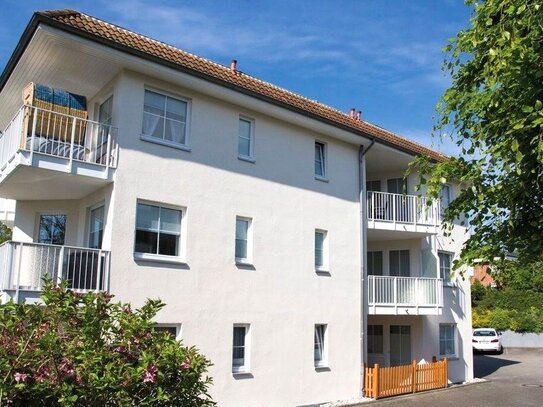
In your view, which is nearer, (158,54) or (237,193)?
(158,54)

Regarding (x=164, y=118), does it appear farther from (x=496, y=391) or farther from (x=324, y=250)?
(x=496, y=391)

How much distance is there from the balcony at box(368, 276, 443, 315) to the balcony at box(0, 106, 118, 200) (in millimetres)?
10002

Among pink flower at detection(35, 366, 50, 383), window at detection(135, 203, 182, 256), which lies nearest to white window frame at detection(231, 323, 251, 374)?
window at detection(135, 203, 182, 256)

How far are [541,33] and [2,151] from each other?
472 inches

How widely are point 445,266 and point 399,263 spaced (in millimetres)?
2152

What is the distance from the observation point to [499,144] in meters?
6.86

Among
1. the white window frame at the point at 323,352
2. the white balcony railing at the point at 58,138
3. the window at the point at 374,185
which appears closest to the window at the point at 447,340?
the window at the point at 374,185

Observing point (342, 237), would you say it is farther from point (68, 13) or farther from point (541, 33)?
point (541, 33)

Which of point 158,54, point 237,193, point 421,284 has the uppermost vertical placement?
point 158,54

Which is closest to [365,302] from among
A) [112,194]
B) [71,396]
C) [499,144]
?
[112,194]

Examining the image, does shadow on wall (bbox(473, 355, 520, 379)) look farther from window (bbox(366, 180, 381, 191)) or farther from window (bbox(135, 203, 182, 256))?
window (bbox(135, 203, 182, 256))

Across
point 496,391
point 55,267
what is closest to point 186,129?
point 55,267

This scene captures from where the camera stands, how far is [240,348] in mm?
14922

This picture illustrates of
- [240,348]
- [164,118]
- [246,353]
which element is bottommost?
[246,353]
